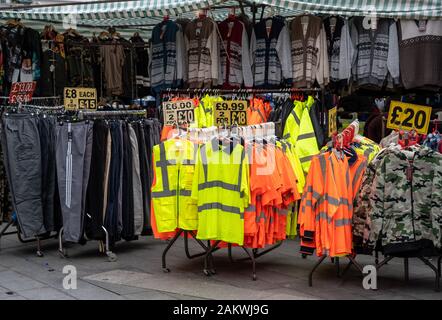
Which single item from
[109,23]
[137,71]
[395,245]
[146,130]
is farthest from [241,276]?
[109,23]

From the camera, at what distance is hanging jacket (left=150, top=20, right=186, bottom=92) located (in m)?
9.42

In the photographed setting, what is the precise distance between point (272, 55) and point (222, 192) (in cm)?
297

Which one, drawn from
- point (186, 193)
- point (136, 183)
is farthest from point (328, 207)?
point (136, 183)

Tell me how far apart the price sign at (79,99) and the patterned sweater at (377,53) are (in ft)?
11.6

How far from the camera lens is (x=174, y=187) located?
6879 millimetres

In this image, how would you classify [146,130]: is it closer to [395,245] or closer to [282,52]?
[282,52]

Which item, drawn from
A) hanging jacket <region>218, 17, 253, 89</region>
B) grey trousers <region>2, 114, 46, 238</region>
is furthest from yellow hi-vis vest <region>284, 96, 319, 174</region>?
grey trousers <region>2, 114, 46, 238</region>

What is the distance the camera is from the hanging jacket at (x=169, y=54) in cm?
942

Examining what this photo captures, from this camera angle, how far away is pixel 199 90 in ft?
29.4

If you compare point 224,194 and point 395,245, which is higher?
point 224,194

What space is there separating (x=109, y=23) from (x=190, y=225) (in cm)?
677

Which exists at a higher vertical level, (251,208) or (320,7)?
(320,7)

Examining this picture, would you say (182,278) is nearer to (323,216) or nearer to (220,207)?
(220,207)

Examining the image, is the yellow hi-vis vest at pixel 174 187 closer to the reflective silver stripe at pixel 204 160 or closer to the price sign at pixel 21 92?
the reflective silver stripe at pixel 204 160
